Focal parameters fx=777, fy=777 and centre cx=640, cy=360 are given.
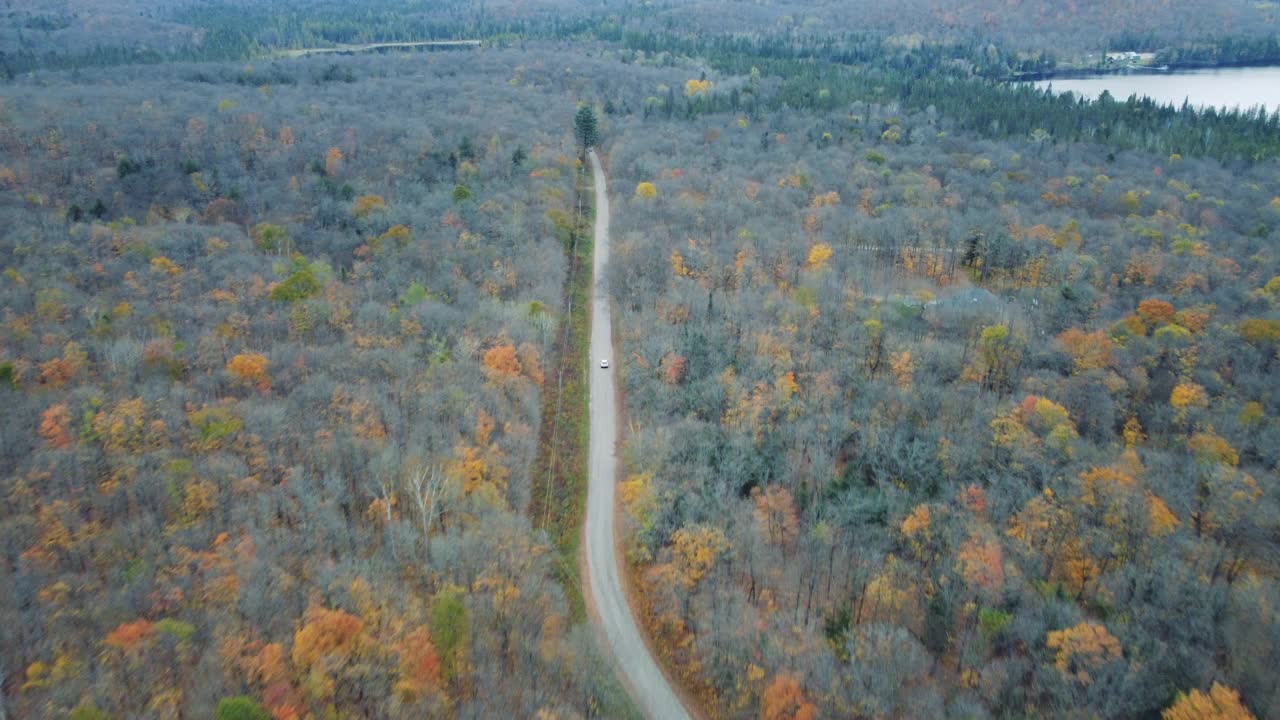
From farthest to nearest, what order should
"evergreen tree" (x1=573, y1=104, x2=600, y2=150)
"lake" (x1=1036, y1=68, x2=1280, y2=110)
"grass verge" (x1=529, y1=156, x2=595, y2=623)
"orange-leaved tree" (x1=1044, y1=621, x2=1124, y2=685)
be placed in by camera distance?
"lake" (x1=1036, y1=68, x2=1280, y2=110) < "evergreen tree" (x1=573, y1=104, x2=600, y2=150) < "grass verge" (x1=529, y1=156, x2=595, y2=623) < "orange-leaved tree" (x1=1044, y1=621, x2=1124, y2=685)

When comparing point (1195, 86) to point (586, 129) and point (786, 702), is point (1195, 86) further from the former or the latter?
point (786, 702)

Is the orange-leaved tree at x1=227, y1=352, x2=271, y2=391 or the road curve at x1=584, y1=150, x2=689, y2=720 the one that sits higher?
the orange-leaved tree at x1=227, y1=352, x2=271, y2=391

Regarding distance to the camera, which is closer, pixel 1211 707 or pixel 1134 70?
pixel 1211 707

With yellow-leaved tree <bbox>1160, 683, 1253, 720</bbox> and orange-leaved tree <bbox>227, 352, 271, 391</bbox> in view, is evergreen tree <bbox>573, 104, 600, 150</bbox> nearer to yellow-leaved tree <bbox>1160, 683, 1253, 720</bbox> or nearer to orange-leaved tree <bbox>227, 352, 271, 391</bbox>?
orange-leaved tree <bbox>227, 352, 271, 391</bbox>

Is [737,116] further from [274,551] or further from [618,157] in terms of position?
[274,551]

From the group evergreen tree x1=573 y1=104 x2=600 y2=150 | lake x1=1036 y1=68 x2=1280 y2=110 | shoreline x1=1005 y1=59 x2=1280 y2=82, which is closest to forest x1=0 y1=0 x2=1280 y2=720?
evergreen tree x1=573 y1=104 x2=600 y2=150

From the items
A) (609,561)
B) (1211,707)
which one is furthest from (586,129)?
(1211,707)
